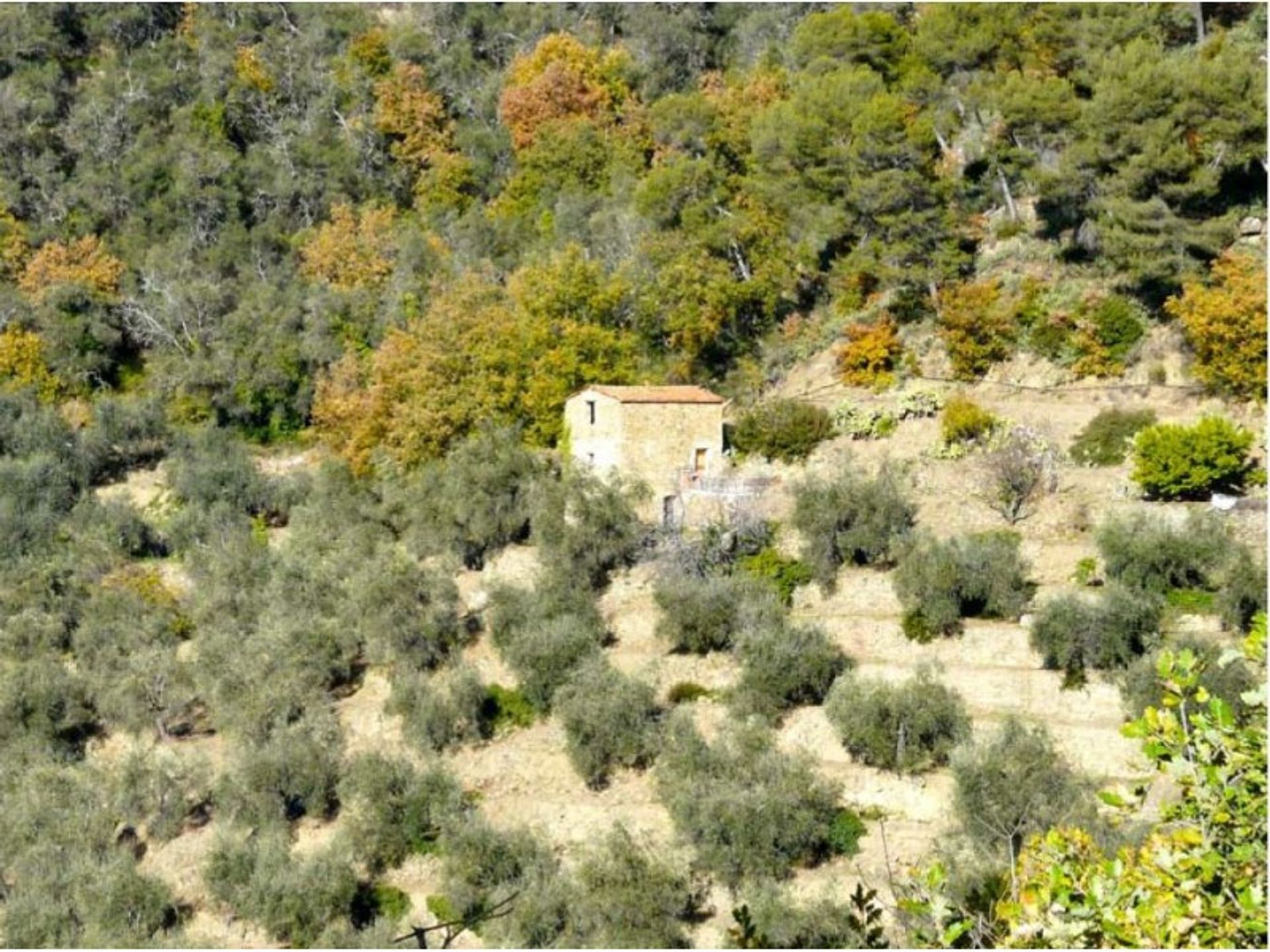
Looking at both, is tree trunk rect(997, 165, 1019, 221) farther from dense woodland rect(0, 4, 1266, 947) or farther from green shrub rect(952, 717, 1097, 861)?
green shrub rect(952, 717, 1097, 861)

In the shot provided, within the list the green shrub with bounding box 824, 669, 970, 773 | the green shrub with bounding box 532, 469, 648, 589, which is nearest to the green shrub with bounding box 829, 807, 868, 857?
the green shrub with bounding box 824, 669, 970, 773

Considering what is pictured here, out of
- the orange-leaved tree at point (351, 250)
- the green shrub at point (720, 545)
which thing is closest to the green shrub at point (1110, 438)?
the green shrub at point (720, 545)

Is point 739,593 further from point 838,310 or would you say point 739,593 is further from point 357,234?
point 357,234

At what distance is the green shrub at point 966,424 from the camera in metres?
33.9

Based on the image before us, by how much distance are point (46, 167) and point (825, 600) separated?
38159mm

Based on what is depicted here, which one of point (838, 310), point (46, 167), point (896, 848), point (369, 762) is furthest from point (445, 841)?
point (46, 167)

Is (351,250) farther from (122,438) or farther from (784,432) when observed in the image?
(784,432)

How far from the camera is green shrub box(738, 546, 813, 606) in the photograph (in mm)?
31531

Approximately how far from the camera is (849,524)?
105 feet

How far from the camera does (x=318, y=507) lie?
39656 millimetres

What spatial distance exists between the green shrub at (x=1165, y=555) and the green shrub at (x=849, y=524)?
4683 mm

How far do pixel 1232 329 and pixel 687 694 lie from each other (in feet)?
46.4

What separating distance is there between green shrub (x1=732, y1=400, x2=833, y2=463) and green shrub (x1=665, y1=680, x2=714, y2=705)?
25.5 ft

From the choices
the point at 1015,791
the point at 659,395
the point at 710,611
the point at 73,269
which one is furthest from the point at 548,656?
the point at 73,269
